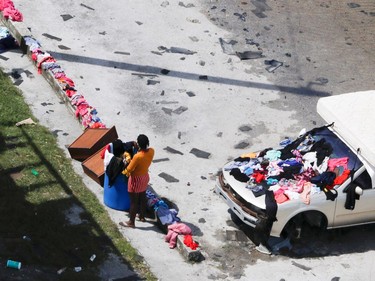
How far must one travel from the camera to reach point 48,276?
13594 millimetres

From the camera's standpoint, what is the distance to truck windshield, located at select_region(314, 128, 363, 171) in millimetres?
15602

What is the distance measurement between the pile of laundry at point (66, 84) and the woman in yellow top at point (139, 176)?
264cm

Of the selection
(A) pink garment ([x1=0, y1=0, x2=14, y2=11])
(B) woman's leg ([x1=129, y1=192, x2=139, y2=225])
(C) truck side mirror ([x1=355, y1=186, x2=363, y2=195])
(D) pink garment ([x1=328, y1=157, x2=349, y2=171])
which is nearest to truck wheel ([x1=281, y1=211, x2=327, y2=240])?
(C) truck side mirror ([x1=355, y1=186, x2=363, y2=195])

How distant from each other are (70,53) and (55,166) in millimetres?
4634

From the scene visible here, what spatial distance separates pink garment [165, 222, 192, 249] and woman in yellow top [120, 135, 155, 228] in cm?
69

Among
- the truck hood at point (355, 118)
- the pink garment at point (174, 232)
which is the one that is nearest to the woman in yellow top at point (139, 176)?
the pink garment at point (174, 232)

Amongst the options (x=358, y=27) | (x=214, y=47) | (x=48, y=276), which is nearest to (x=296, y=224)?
(x=48, y=276)

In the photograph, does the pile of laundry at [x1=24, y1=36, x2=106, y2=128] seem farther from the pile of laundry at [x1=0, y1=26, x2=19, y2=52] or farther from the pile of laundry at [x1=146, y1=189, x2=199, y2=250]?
the pile of laundry at [x1=146, y1=189, x2=199, y2=250]

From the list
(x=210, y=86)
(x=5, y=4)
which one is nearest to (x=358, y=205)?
(x=210, y=86)

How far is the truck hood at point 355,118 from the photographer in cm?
1548

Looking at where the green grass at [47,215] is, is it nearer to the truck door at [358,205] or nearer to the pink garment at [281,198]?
the pink garment at [281,198]

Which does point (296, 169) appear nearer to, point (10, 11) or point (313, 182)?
point (313, 182)

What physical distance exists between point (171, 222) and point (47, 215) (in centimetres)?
212

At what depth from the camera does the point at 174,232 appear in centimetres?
1521
